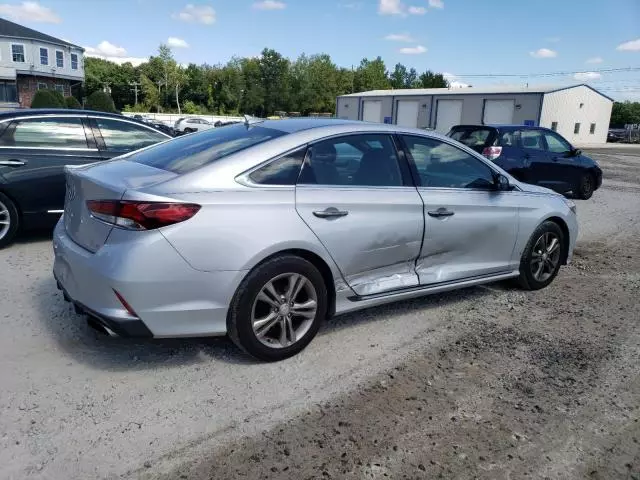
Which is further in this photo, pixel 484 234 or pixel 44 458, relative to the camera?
pixel 484 234

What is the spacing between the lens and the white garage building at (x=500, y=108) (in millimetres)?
42625

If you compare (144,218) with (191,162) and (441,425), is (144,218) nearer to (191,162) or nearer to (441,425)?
(191,162)

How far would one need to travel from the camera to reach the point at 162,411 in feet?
9.89

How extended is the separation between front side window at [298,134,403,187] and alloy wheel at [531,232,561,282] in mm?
1938

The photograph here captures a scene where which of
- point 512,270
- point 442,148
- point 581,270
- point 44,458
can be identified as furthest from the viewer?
point 581,270

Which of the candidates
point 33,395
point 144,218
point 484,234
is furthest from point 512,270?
point 33,395

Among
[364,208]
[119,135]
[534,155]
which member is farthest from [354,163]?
[534,155]

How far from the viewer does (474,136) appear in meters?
11.4

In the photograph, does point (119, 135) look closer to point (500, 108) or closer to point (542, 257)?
point (542, 257)

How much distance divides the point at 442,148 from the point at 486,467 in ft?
8.68

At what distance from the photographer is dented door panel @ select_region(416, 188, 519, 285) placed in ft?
13.9

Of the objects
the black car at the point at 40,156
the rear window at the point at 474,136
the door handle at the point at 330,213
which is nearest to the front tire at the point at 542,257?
the door handle at the point at 330,213

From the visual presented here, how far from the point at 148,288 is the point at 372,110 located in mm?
55071

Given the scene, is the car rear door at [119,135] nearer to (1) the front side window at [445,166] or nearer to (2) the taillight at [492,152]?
(1) the front side window at [445,166]
